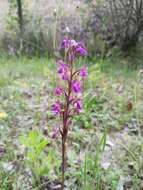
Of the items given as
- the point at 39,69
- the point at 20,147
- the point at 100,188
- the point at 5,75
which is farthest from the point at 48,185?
the point at 39,69

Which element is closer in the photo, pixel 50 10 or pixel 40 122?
pixel 40 122

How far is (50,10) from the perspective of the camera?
6.90 meters

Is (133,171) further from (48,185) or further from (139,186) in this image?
(48,185)

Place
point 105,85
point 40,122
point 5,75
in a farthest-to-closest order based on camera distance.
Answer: point 5,75
point 105,85
point 40,122

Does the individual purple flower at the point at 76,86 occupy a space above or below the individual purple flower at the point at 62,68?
Result: below

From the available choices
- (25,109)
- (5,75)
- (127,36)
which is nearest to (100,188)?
(25,109)

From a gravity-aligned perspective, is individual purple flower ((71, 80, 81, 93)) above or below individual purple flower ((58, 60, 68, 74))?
below

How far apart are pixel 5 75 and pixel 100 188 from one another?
2.58 m

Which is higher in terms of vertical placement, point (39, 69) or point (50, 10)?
point (50, 10)

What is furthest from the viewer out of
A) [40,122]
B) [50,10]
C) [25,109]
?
[50,10]

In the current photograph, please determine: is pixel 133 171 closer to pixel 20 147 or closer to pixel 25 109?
pixel 20 147

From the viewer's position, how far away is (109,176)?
2148 millimetres

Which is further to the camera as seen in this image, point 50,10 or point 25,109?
point 50,10

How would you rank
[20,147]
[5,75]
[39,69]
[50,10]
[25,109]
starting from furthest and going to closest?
[50,10] < [39,69] < [5,75] < [25,109] < [20,147]
